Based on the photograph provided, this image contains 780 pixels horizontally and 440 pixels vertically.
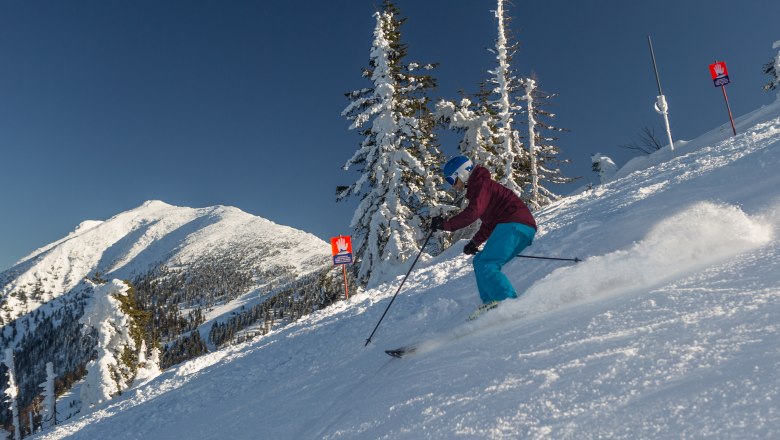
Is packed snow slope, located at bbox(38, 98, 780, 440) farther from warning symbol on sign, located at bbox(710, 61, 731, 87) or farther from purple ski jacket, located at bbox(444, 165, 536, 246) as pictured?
warning symbol on sign, located at bbox(710, 61, 731, 87)

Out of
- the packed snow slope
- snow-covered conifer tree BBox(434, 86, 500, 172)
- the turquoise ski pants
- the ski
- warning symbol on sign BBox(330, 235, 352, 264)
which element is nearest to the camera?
the packed snow slope

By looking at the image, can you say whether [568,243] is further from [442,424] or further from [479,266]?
[442,424]

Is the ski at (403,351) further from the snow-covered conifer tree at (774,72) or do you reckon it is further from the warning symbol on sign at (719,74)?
the snow-covered conifer tree at (774,72)

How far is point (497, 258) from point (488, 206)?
0.62 m

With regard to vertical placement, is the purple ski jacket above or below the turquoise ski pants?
above

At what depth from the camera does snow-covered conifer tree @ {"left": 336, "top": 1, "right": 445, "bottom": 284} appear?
71.2 ft

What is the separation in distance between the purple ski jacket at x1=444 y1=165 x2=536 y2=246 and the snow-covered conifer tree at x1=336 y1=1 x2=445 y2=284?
50.2ft

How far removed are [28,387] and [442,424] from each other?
713 ft

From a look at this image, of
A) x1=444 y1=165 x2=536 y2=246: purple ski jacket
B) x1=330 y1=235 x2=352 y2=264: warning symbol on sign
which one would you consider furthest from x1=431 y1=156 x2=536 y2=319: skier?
x1=330 y1=235 x2=352 y2=264: warning symbol on sign

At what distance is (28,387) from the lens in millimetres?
166875

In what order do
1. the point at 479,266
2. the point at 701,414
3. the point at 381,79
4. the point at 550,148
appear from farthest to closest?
the point at 550,148, the point at 381,79, the point at 479,266, the point at 701,414

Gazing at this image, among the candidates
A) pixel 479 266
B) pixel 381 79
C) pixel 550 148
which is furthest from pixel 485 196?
pixel 550 148

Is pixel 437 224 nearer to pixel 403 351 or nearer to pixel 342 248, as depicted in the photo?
pixel 403 351

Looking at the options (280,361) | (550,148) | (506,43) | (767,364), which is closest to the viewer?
(767,364)
